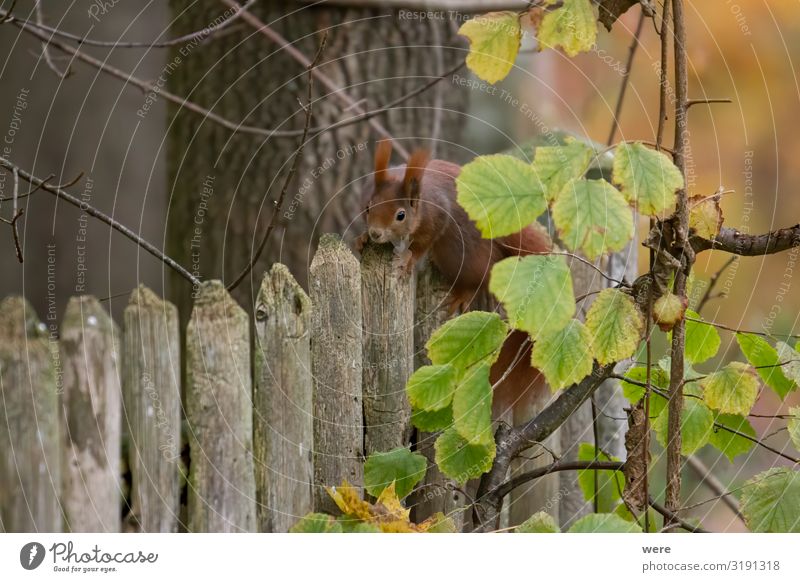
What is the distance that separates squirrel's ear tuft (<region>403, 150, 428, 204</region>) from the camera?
1477 mm

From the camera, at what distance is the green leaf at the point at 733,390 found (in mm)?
1047

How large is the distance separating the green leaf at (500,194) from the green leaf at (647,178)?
0.30ft

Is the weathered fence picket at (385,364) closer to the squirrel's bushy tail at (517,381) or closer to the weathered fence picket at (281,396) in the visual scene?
the weathered fence picket at (281,396)

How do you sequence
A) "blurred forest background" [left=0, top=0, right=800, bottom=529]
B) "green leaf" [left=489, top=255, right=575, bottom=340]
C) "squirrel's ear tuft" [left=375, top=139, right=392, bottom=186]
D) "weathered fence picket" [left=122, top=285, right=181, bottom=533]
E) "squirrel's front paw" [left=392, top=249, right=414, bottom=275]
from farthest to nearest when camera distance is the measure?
"blurred forest background" [left=0, top=0, right=800, bottom=529] < "squirrel's ear tuft" [left=375, top=139, right=392, bottom=186] < "squirrel's front paw" [left=392, top=249, right=414, bottom=275] < "weathered fence picket" [left=122, top=285, right=181, bottom=533] < "green leaf" [left=489, top=255, right=575, bottom=340]

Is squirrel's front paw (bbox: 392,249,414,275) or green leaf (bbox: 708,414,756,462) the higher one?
squirrel's front paw (bbox: 392,249,414,275)

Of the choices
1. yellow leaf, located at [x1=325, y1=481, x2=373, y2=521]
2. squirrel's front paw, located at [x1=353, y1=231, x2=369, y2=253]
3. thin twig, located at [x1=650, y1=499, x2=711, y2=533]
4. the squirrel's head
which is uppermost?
the squirrel's head

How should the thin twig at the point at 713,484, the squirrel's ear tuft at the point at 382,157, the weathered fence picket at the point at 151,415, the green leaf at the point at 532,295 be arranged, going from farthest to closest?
the squirrel's ear tuft at the point at 382,157 → the thin twig at the point at 713,484 → the weathered fence picket at the point at 151,415 → the green leaf at the point at 532,295

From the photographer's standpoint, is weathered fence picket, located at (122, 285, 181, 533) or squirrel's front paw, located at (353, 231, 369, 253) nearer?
weathered fence picket, located at (122, 285, 181, 533)

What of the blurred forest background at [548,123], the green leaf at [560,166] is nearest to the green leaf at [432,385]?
the green leaf at [560,166]

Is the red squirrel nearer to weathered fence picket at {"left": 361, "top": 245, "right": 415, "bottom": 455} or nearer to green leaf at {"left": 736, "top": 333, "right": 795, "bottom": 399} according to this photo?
weathered fence picket at {"left": 361, "top": 245, "right": 415, "bottom": 455}

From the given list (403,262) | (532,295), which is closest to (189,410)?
(532,295)

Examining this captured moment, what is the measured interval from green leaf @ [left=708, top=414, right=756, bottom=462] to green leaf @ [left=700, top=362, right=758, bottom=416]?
10 centimetres

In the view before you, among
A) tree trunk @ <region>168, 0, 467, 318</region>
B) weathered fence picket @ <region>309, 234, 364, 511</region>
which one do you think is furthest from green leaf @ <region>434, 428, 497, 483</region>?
tree trunk @ <region>168, 0, 467, 318</region>
